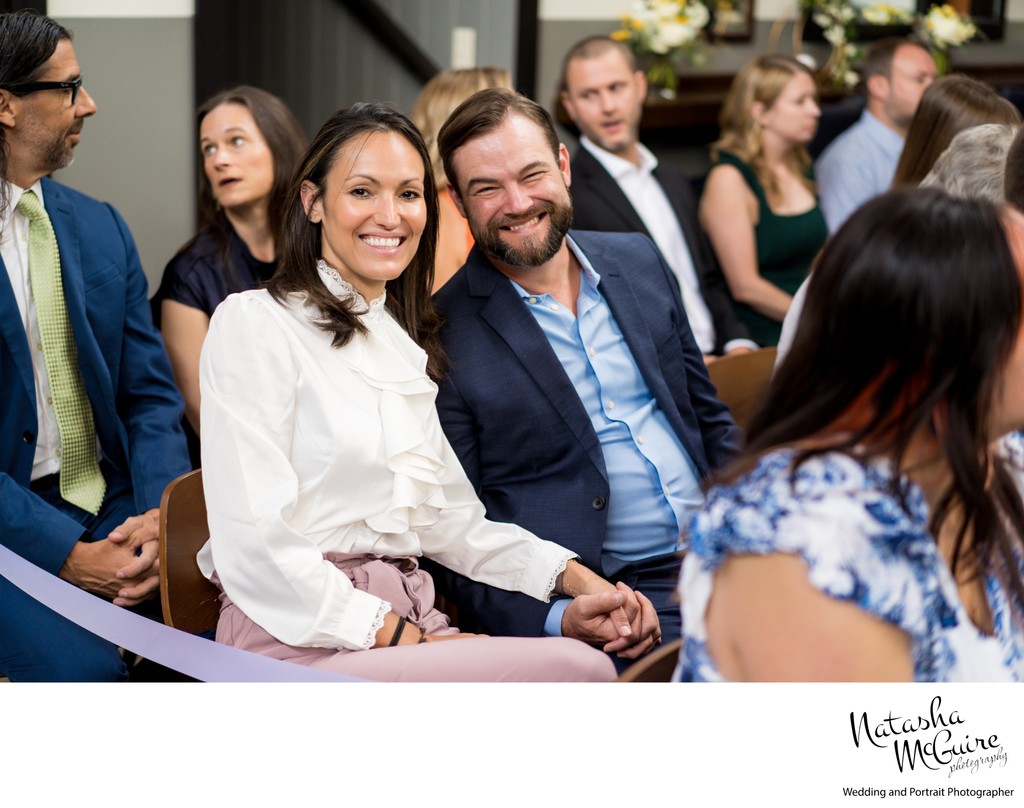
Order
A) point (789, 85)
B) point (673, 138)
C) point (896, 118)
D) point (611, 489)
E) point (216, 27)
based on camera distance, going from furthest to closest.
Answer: point (673, 138), point (896, 118), point (789, 85), point (216, 27), point (611, 489)

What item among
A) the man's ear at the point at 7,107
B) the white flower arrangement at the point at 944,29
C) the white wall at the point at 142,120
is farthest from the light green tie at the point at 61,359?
the white flower arrangement at the point at 944,29

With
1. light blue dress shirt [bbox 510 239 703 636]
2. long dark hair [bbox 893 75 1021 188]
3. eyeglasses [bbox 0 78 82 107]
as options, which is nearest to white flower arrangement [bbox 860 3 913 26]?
long dark hair [bbox 893 75 1021 188]

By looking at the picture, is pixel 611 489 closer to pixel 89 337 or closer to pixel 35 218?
pixel 89 337

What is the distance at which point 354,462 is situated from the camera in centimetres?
188

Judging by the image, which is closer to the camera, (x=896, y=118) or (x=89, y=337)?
(x=89, y=337)

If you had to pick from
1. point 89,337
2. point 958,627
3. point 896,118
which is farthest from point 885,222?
point 896,118

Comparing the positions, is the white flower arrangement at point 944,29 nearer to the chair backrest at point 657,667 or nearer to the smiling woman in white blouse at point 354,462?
the smiling woman in white blouse at point 354,462

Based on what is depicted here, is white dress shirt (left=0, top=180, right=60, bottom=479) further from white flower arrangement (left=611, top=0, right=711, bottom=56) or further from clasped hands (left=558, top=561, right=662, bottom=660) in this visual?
white flower arrangement (left=611, top=0, right=711, bottom=56)

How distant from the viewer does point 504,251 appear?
2.29 meters

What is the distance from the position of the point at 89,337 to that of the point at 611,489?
109 cm

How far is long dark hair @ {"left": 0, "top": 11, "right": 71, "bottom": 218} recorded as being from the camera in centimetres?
226
